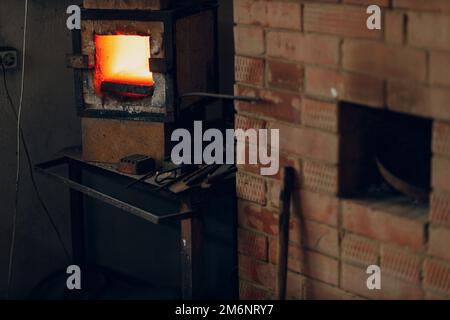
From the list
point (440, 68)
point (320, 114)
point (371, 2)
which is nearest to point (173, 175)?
point (320, 114)

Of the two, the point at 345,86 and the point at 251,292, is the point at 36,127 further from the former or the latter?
the point at 345,86

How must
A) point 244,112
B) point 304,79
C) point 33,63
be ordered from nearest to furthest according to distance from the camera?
point 304,79 < point 244,112 < point 33,63

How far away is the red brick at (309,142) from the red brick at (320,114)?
0.9 inches

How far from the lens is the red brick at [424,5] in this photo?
2.55 meters

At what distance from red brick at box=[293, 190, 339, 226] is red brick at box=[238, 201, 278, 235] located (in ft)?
0.40

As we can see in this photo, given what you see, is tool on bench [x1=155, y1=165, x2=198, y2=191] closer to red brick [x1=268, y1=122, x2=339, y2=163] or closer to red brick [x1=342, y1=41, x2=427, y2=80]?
red brick [x1=268, y1=122, x2=339, y2=163]

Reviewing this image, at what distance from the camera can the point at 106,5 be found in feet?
11.9

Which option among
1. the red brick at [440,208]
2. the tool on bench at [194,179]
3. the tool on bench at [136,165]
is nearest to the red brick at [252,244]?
the tool on bench at [194,179]

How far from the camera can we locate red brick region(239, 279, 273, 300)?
3344 millimetres

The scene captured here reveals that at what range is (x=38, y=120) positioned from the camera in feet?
14.1

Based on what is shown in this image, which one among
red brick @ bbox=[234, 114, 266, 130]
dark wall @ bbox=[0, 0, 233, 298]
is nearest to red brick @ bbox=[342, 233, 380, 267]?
red brick @ bbox=[234, 114, 266, 130]
